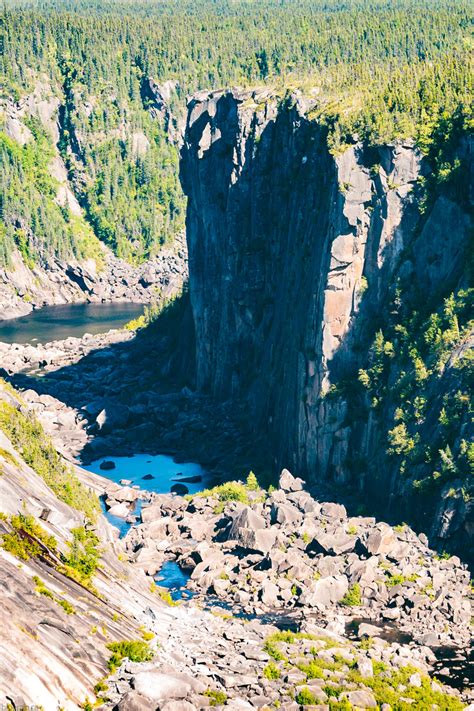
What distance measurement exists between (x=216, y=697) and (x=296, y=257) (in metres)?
73.0

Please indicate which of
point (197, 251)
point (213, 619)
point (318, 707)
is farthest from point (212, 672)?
point (197, 251)

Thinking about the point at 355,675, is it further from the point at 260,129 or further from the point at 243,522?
the point at 260,129

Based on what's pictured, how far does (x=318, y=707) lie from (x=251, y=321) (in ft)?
289

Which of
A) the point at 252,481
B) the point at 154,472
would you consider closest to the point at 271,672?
the point at 252,481

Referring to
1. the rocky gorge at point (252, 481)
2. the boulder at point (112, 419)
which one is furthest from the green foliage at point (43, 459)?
the boulder at point (112, 419)

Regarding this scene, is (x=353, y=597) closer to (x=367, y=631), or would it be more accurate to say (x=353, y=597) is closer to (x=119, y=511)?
(x=367, y=631)

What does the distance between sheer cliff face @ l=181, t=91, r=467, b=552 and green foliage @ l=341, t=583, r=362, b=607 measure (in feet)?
49.4

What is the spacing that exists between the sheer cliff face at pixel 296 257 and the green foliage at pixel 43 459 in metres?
24.7

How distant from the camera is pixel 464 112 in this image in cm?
10794

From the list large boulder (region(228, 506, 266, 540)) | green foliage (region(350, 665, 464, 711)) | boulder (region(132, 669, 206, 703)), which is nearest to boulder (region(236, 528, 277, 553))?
large boulder (region(228, 506, 266, 540))

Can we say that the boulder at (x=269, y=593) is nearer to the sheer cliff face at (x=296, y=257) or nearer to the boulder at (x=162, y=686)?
the sheer cliff face at (x=296, y=257)

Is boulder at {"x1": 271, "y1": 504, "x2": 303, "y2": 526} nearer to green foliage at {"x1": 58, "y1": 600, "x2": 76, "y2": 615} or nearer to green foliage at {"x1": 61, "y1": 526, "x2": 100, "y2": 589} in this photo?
green foliage at {"x1": 61, "y1": 526, "x2": 100, "y2": 589}

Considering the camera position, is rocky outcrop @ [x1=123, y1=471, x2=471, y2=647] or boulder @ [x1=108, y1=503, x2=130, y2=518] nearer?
rocky outcrop @ [x1=123, y1=471, x2=471, y2=647]

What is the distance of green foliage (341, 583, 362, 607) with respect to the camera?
88.4 metres
